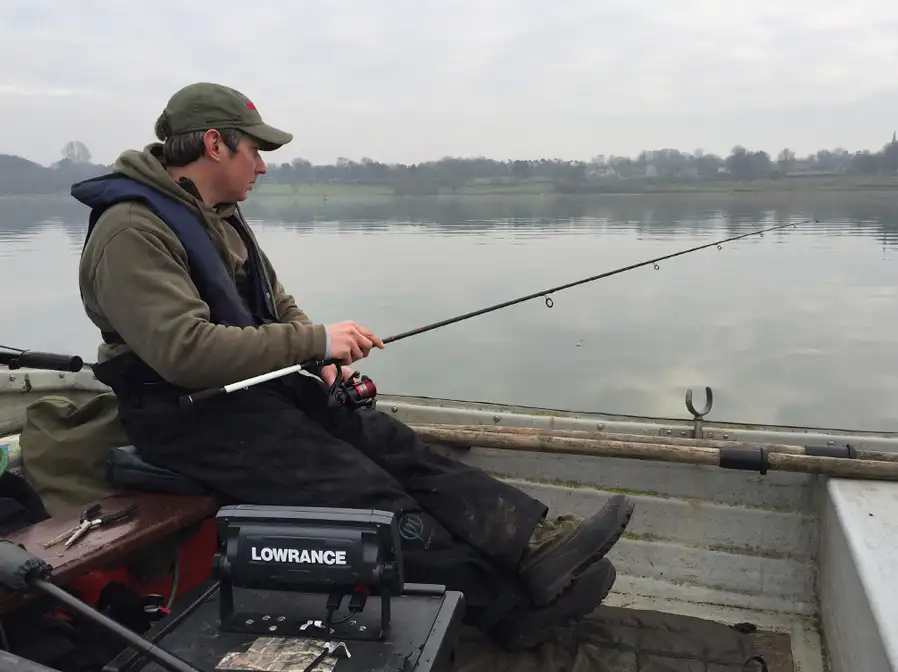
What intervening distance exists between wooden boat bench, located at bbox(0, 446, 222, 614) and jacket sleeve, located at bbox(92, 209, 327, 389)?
1.18 ft

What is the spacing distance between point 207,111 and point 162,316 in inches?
26.9

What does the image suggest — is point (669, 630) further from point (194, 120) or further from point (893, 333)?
point (893, 333)

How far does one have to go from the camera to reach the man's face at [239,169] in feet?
7.32

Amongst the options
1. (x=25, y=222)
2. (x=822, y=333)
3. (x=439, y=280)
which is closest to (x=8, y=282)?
(x=439, y=280)

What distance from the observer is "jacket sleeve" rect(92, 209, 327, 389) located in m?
1.85

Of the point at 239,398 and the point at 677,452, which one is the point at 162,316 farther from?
the point at 677,452

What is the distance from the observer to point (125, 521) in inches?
77.5

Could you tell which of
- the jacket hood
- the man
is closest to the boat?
the man

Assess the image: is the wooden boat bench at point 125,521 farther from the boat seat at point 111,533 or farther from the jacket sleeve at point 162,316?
the jacket sleeve at point 162,316


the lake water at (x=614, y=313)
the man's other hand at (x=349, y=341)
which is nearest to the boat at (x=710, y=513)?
the man's other hand at (x=349, y=341)

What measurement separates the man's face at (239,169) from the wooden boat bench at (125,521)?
2.68 ft

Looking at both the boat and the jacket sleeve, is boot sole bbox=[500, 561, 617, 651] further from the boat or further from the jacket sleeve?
the jacket sleeve

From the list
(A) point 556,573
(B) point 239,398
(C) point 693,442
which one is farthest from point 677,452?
(B) point 239,398

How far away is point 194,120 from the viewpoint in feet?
7.13
